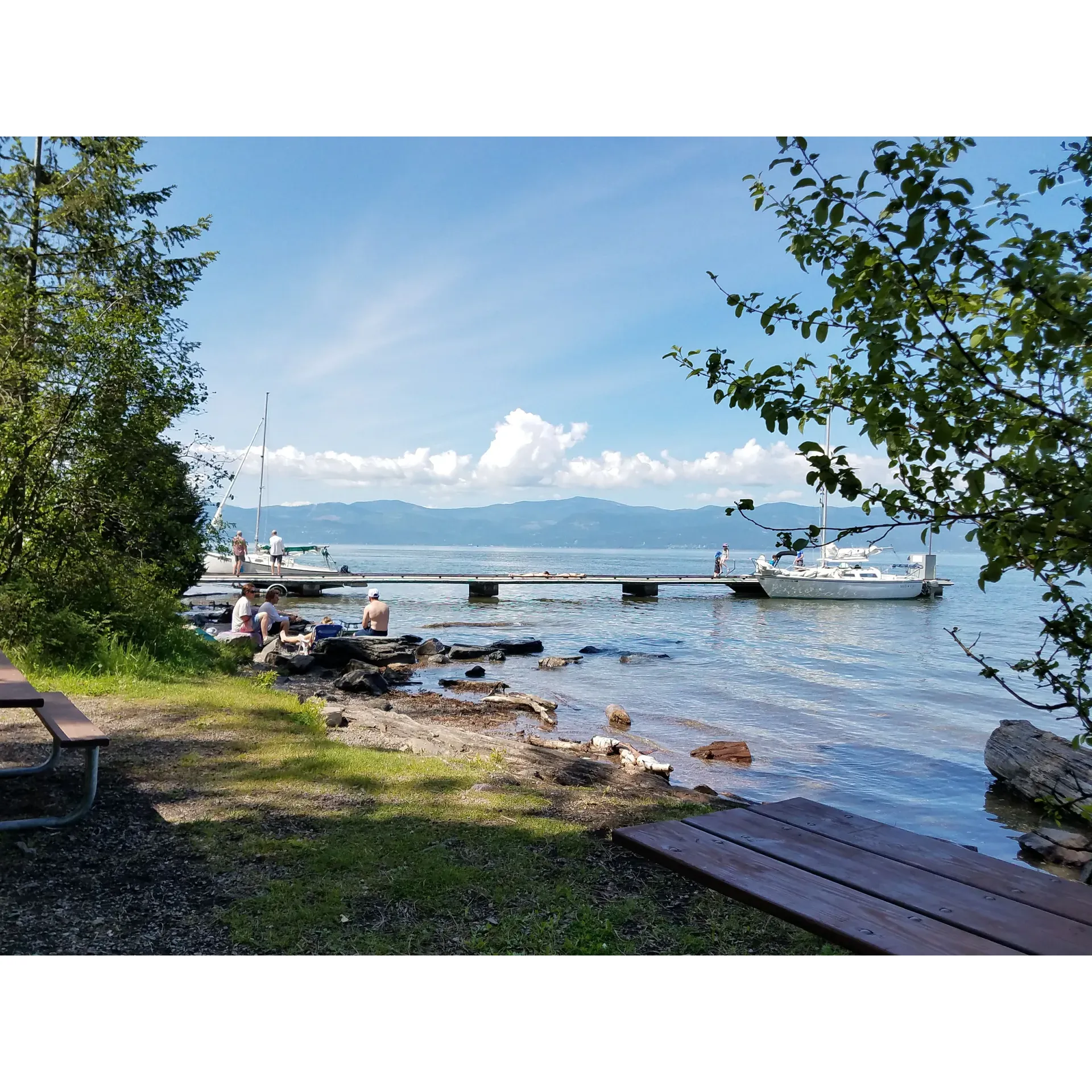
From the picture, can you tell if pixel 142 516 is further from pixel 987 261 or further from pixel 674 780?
pixel 987 261

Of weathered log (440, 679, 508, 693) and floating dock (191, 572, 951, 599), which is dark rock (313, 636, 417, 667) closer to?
weathered log (440, 679, 508, 693)

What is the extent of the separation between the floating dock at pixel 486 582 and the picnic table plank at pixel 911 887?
90.3 feet

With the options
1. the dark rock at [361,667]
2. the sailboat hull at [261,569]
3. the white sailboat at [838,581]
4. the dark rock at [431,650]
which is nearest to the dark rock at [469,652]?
the dark rock at [431,650]

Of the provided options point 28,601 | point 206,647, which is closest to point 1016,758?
point 206,647

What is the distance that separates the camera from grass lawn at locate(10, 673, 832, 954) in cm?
340

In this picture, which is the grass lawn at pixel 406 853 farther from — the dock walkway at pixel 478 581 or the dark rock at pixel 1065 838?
the dock walkway at pixel 478 581

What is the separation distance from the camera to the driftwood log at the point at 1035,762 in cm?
962

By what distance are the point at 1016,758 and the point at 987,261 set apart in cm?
1016

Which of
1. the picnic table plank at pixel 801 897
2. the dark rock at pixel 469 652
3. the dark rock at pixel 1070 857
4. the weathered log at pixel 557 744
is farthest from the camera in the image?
the dark rock at pixel 469 652

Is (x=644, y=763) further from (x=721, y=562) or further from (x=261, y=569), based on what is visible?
(x=721, y=562)

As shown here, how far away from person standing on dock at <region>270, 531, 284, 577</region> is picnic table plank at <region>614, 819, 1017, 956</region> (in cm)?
3169

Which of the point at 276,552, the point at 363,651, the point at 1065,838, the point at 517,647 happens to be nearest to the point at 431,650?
the point at 517,647

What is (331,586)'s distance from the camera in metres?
36.4

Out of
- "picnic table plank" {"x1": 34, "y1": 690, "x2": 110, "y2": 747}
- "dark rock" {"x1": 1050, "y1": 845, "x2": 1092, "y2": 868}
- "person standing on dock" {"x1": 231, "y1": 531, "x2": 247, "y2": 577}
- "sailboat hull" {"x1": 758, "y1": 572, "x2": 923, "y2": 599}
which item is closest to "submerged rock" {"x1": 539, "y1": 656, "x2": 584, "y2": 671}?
"dark rock" {"x1": 1050, "y1": 845, "x2": 1092, "y2": 868}
